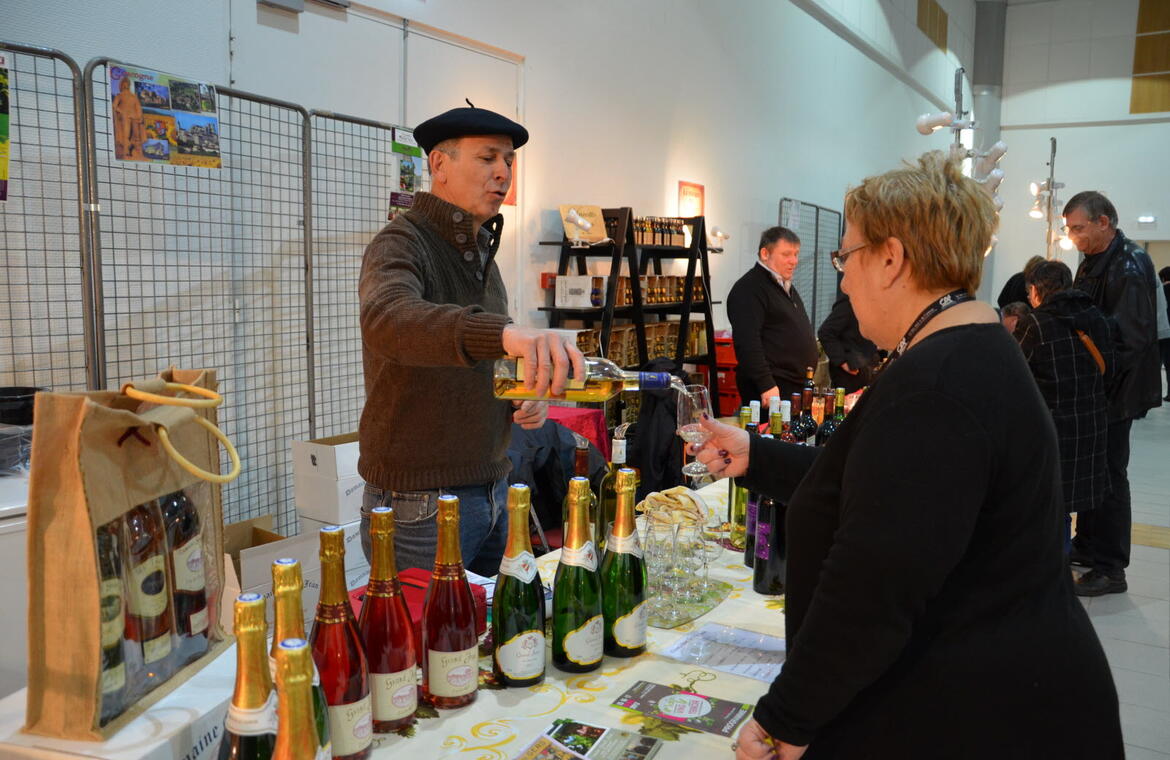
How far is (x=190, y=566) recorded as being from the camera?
43.3 inches

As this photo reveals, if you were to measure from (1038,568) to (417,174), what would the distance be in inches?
131

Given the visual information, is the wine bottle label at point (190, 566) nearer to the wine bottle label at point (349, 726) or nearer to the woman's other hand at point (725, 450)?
the wine bottle label at point (349, 726)

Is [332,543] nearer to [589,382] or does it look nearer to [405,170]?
[589,382]

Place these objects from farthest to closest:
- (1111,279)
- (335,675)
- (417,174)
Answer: (1111,279) < (417,174) < (335,675)

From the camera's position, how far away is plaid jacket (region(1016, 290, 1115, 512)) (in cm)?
362

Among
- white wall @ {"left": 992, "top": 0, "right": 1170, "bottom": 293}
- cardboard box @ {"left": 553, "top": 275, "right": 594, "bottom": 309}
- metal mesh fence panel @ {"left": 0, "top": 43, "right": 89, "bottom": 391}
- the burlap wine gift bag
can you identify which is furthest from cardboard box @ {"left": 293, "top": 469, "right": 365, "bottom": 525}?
white wall @ {"left": 992, "top": 0, "right": 1170, "bottom": 293}

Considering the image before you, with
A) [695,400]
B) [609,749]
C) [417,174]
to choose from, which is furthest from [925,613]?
[417,174]

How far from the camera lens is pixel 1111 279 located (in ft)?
13.7

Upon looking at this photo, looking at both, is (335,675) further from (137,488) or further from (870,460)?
(870,460)

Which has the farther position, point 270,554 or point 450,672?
point 270,554

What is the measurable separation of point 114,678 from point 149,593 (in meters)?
0.10

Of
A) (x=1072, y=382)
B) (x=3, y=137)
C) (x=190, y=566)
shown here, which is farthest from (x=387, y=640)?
(x=1072, y=382)

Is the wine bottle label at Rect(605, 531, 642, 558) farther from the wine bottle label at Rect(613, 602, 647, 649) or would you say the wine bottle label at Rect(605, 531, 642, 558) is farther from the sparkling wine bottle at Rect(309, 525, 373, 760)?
the sparkling wine bottle at Rect(309, 525, 373, 760)

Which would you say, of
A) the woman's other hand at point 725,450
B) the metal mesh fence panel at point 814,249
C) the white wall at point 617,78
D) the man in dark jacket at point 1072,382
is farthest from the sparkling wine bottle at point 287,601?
the metal mesh fence panel at point 814,249
